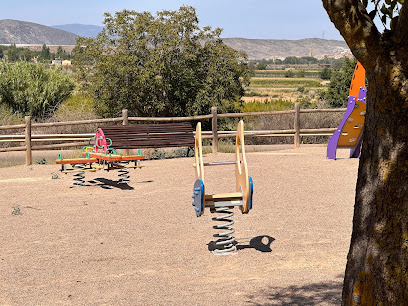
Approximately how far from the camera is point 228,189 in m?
11.7

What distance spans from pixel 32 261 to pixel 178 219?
2569 millimetres

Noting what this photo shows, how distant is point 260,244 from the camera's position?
7.71m

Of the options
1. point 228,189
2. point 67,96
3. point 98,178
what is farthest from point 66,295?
point 67,96

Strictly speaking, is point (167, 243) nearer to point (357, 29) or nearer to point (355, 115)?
point (357, 29)

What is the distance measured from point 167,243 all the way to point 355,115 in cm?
727

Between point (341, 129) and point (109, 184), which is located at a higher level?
point (341, 129)

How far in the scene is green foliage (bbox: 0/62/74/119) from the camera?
2802 cm

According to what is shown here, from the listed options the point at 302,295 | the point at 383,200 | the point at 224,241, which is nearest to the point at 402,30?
the point at 383,200

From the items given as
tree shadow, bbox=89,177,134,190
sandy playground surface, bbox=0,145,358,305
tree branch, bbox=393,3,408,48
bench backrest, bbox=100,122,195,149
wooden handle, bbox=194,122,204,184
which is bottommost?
tree shadow, bbox=89,177,134,190

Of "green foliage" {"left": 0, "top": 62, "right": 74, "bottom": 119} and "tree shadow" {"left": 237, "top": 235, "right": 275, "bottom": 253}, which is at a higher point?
"green foliage" {"left": 0, "top": 62, "right": 74, "bottom": 119}

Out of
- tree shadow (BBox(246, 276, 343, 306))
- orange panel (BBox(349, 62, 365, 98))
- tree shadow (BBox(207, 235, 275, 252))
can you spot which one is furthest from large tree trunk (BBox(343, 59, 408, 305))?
orange panel (BBox(349, 62, 365, 98))

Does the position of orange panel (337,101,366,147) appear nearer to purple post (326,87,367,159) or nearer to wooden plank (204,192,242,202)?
purple post (326,87,367,159)

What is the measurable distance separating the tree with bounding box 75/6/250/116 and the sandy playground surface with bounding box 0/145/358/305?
1211 centimetres

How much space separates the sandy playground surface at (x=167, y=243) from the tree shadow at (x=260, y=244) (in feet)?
0.04
